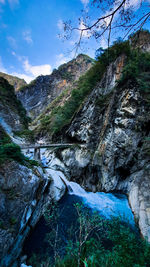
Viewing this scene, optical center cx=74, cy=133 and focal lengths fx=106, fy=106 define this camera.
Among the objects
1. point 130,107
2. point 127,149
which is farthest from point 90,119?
point 127,149

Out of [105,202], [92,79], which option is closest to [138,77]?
[92,79]

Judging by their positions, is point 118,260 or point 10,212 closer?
point 118,260

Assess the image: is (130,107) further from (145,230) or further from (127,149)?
(145,230)

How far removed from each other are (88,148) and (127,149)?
15.0ft

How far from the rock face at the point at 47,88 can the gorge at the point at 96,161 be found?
128 feet

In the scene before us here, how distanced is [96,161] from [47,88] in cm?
6053

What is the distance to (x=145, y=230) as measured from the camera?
5516 mm

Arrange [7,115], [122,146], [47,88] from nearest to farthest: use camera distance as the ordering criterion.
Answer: [122,146] → [7,115] → [47,88]

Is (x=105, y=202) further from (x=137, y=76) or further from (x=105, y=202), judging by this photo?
(x=137, y=76)

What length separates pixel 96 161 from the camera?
1145 cm

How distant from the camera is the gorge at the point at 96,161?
440 cm

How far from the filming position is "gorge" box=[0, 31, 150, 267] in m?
4.40

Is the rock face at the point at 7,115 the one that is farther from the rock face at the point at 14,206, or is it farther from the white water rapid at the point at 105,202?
the rock face at the point at 14,206

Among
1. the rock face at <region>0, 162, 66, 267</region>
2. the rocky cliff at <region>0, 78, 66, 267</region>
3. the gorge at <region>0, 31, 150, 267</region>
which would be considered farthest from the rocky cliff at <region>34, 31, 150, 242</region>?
the rock face at <region>0, 162, 66, 267</region>
